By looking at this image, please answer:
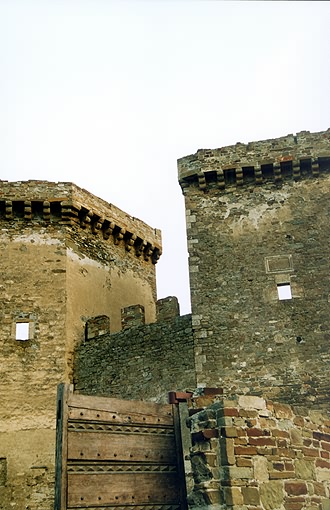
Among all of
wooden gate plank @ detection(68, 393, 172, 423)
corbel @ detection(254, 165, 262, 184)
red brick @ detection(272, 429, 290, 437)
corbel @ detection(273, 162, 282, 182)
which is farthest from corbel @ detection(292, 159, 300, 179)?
red brick @ detection(272, 429, 290, 437)

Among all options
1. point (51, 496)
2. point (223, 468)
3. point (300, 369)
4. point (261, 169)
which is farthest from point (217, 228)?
point (223, 468)

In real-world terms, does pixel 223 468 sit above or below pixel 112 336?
below

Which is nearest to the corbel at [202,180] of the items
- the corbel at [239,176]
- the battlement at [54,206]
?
the corbel at [239,176]

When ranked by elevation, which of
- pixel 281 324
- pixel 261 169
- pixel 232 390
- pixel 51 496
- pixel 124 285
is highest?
pixel 261 169

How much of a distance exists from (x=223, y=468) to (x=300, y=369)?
631cm

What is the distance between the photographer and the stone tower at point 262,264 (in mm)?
13211

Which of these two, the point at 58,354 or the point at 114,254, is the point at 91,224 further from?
the point at 58,354

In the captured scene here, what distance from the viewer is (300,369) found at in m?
13.1

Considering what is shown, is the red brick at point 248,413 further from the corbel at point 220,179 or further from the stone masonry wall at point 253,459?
the corbel at point 220,179

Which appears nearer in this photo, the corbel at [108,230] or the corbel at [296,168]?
the corbel at [296,168]

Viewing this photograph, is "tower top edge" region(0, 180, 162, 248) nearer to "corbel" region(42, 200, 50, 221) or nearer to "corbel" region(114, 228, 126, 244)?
"corbel" region(42, 200, 50, 221)

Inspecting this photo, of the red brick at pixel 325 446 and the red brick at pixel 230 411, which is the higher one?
the red brick at pixel 230 411

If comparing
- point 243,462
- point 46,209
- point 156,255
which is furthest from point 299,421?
point 156,255

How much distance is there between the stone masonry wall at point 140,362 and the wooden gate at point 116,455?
6.13 metres
